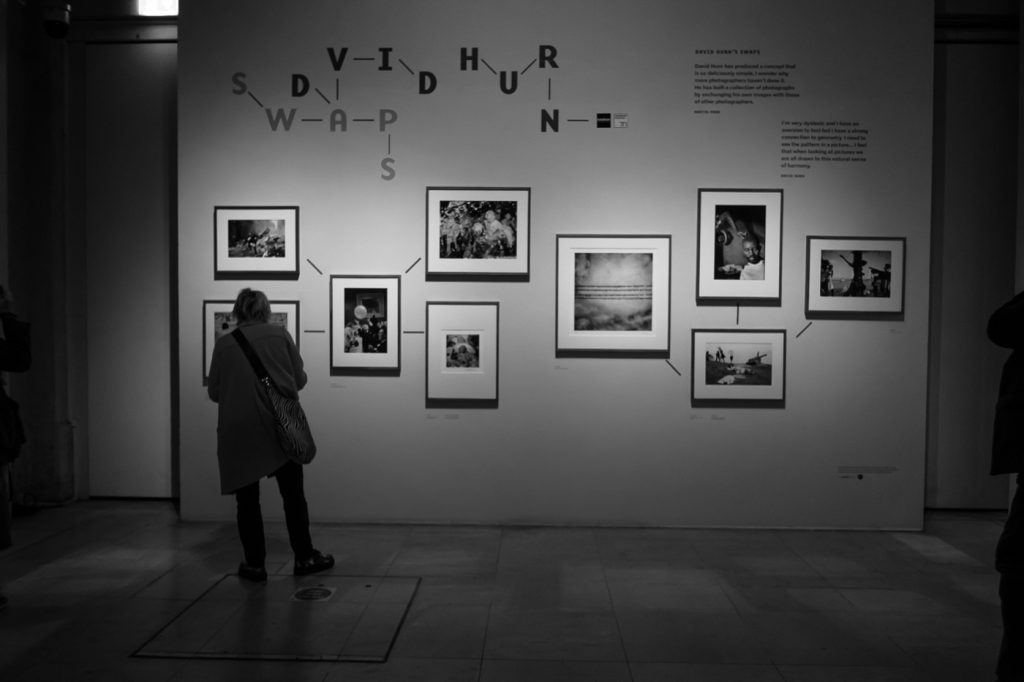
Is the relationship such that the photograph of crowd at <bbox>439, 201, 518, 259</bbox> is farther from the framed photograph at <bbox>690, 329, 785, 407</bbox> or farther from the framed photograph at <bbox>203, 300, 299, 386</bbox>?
the framed photograph at <bbox>690, 329, 785, 407</bbox>

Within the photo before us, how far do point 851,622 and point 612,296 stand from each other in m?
3.13

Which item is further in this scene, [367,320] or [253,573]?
[367,320]

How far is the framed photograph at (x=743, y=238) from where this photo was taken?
674cm

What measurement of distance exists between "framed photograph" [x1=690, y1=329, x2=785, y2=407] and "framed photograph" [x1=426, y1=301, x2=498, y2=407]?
174cm

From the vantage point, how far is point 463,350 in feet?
22.4

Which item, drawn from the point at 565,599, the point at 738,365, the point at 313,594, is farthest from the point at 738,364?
the point at 313,594

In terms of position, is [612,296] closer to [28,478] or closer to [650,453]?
[650,453]

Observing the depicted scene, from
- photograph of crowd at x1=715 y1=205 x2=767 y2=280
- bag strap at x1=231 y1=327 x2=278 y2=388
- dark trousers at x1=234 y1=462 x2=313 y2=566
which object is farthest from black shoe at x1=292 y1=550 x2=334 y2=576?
photograph of crowd at x1=715 y1=205 x2=767 y2=280

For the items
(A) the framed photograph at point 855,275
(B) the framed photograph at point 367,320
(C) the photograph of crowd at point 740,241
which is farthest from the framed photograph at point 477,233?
(A) the framed photograph at point 855,275

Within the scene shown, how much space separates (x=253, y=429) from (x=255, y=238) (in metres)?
2.31

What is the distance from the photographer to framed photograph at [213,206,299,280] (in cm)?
689

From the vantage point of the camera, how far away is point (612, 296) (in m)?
6.77

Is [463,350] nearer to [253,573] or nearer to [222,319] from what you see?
[222,319]

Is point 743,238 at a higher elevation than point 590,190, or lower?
lower
